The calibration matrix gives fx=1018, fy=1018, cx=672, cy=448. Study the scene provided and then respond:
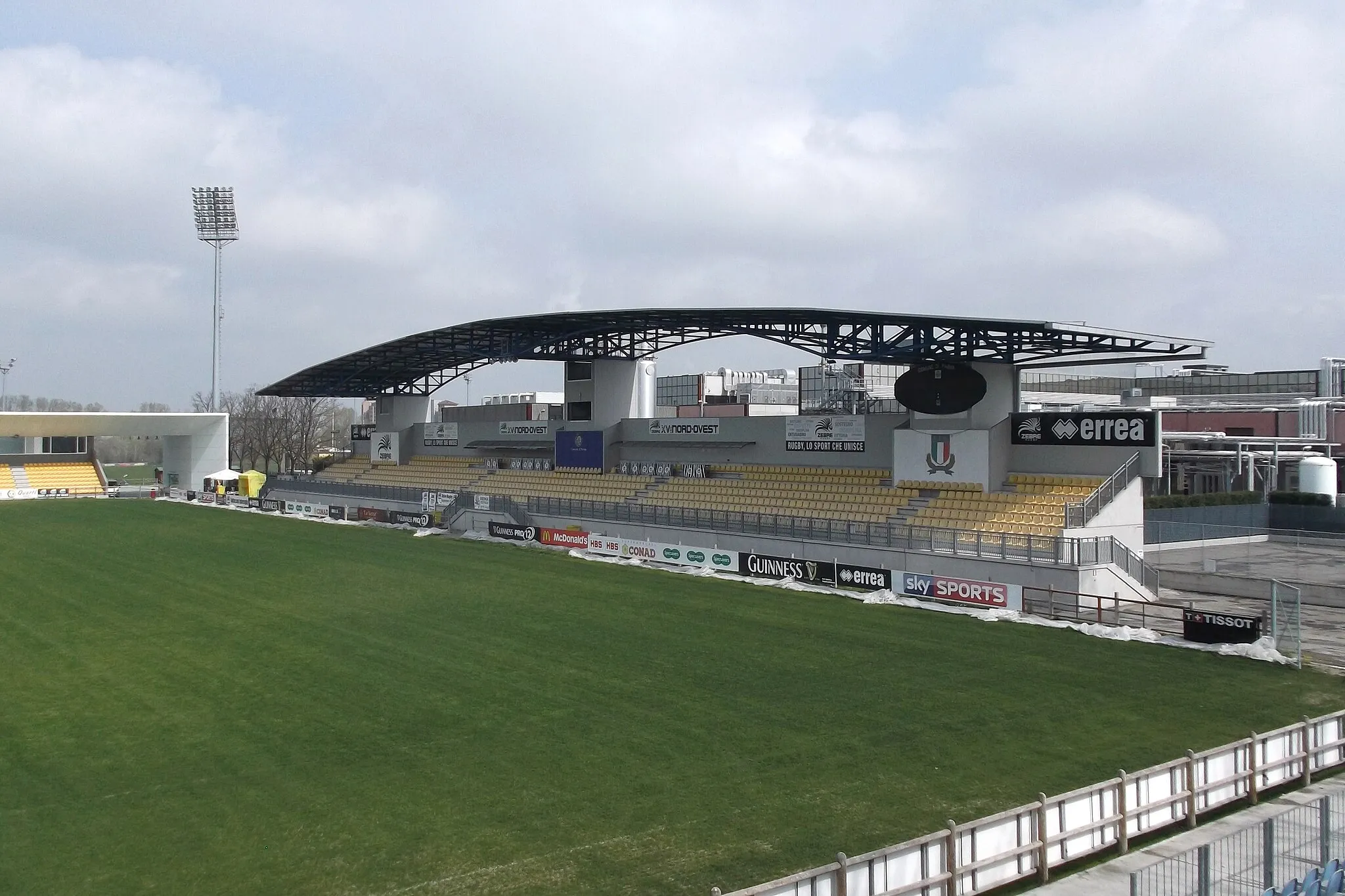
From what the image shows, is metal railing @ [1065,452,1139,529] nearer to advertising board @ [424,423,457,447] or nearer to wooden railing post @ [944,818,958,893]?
wooden railing post @ [944,818,958,893]

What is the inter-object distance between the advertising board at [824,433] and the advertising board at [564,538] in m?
9.55

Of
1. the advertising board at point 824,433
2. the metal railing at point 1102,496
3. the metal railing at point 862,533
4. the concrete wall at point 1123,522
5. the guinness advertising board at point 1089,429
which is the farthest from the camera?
the advertising board at point 824,433

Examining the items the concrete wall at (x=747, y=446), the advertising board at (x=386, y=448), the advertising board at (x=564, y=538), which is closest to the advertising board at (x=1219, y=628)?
the concrete wall at (x=747, y=446)

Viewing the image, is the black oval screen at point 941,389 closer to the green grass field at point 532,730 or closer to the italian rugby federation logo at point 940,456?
the italian rugby federation logo at point 940,456

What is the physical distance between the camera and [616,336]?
49.3 metres

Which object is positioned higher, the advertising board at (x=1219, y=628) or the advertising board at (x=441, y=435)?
the advertising board at (x=441, y=435)

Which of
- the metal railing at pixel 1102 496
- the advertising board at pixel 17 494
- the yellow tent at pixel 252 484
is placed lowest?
the advertising board at pixel 17 494

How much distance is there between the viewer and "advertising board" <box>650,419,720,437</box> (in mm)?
45947

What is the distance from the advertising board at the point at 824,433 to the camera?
4000 cm

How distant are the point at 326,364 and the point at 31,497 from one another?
81.0ft

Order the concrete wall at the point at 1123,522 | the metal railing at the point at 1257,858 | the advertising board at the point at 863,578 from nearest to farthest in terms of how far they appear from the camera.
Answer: the metal railing at the point at 1257,858 → the concrete wall at the point at 1123,522 → the advertising board at the point at 863,578

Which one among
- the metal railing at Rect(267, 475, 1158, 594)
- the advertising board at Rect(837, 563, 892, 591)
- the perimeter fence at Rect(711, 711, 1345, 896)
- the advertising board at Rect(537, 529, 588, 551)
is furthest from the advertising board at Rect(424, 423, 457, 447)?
the perimeter fence at Rect(711, 711, 1345, 896)

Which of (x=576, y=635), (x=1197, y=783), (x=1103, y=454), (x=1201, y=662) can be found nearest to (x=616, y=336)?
(x=1103, y=454)

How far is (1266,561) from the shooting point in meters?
34.4
